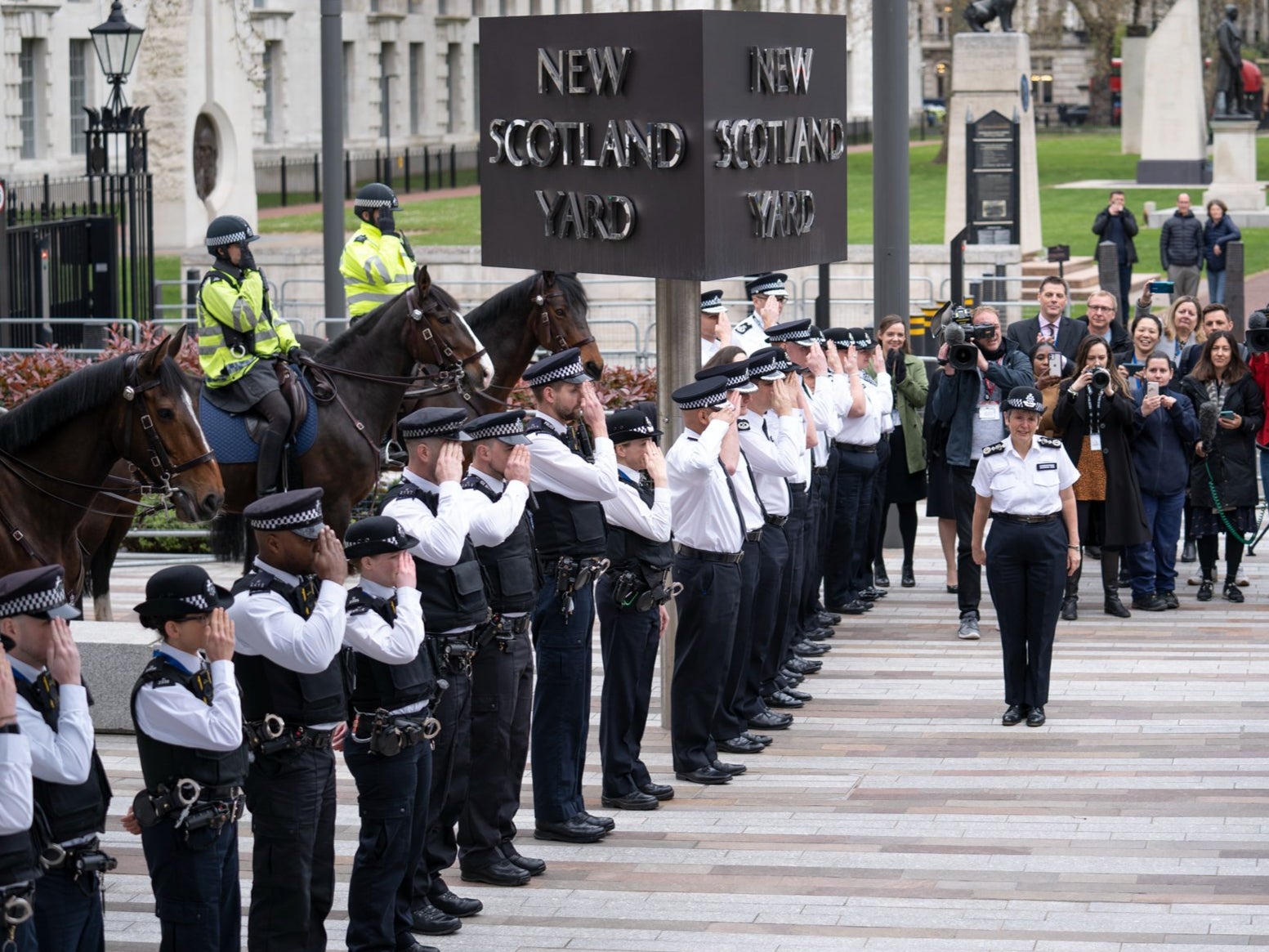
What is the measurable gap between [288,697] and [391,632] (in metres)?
0.55

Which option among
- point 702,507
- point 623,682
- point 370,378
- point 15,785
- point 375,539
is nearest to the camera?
point 15,785

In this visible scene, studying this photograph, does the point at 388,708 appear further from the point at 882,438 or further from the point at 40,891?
the point at 882,438

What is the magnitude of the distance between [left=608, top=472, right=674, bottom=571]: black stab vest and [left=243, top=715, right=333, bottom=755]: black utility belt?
2.91 m

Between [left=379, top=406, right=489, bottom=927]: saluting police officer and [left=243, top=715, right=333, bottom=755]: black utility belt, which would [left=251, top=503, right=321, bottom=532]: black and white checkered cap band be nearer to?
[left=243, top=715, right=333, bottom=755]: black utility belt

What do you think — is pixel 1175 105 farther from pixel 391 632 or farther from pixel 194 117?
pixel 391 632

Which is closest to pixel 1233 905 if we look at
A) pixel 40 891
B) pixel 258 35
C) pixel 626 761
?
pixel 626 761

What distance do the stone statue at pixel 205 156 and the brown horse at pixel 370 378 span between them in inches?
1290

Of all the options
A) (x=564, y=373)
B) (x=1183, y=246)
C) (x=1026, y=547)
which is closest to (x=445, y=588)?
(x=564, y=373)

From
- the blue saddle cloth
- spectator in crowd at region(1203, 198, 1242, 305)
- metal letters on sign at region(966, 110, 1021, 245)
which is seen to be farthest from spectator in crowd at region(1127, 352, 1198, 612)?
metal letters on sign at region(966, 110, 1021, 245)

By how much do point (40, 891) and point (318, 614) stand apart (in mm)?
1350

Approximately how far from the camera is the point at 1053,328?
16047mm

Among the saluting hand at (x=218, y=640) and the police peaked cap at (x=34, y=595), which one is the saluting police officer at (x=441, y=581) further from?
the police peaked cap at (x=34, y=595)

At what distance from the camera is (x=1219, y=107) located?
46.3 metres

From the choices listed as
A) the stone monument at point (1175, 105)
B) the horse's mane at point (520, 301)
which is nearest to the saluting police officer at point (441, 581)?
Answer: the horse's mane at point (520, 301)
